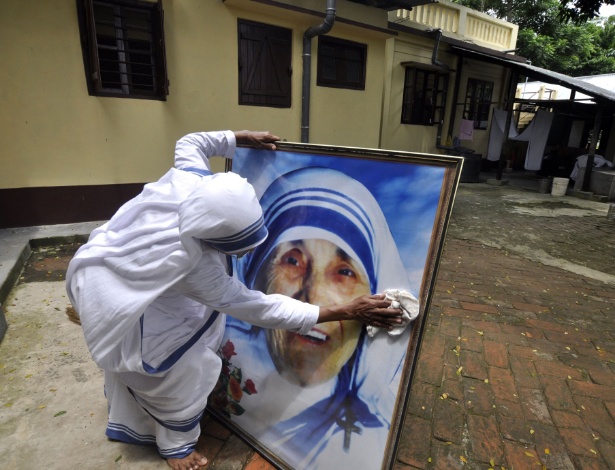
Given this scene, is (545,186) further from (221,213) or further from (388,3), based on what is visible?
(221,213)

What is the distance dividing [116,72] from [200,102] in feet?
3.95

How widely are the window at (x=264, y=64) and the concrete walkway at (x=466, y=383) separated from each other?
381 cm

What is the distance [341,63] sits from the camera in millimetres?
7230

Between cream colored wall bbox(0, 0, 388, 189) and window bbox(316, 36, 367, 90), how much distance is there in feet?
0.78

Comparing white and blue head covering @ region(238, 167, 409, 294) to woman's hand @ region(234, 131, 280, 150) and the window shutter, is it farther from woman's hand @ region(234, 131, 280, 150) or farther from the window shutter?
the window shutter

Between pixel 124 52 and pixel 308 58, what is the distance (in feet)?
9.86

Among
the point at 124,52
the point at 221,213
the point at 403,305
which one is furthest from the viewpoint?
the point at 124,52

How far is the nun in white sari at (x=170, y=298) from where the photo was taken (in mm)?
1239

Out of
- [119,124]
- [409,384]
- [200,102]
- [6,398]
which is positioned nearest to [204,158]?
[409,384]

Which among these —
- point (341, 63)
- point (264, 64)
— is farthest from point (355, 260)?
point (341, 63)

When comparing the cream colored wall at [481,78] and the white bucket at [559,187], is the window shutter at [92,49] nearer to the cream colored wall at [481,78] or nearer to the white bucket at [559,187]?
the cream colored wall at [481,78]

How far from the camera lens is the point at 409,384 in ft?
4.27

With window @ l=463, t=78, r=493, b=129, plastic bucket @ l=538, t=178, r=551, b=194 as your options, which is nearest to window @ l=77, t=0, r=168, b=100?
window @ l=463, t=78, r=493, b=129

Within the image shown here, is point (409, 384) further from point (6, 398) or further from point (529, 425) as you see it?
point (6, 398)
